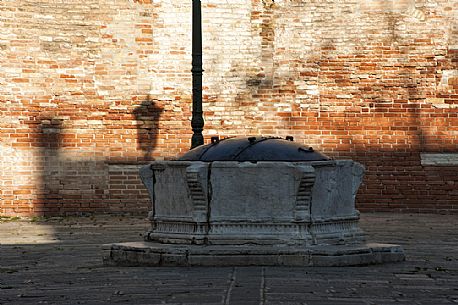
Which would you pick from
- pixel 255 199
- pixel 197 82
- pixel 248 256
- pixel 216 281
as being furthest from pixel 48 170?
pixel 216 281

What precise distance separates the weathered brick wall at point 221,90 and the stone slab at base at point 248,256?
770 cm

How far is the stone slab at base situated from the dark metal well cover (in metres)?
0.93

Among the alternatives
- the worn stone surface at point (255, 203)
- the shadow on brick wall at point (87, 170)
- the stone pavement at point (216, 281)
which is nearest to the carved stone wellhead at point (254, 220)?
the worn stone surface at point (255, 203)

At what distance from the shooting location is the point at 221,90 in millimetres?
17094

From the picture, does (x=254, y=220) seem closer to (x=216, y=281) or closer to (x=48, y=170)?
(x=216, y=281)

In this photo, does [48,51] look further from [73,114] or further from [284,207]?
[284,207]

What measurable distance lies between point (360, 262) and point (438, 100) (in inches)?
335

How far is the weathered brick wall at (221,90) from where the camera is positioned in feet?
54.3

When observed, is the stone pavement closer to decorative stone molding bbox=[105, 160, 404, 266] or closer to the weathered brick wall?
decorative stone molding bbox=[105, 160, 404, 266]

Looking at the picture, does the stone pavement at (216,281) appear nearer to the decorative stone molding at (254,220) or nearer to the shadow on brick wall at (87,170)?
the decorative stone molding at (254,220)

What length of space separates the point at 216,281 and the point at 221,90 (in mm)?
9662

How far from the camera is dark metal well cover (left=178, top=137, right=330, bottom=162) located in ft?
30.9

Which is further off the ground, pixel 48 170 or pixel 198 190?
pixel 198 190

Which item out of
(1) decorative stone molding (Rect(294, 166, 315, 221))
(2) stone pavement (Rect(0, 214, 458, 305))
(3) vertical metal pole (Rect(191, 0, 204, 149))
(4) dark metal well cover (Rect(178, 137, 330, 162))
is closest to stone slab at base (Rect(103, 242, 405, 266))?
(2) stone pavement (Rect(0, 214, 458, 305))
